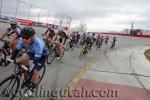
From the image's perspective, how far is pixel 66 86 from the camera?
33.8 ft

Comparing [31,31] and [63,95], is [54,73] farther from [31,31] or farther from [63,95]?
[31,31]

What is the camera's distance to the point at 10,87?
7.24 m

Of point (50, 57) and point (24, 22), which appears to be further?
point (24, 22)

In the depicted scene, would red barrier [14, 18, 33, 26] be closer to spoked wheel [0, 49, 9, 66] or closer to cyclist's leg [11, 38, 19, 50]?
spoked wheel [0, 49, 9, 66]

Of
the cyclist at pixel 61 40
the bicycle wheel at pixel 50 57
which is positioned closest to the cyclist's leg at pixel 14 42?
the bicycle wheel at pixel 50 57

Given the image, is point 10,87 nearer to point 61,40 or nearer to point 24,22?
point 61,40

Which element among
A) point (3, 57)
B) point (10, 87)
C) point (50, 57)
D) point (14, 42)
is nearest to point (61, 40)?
point (50, 57)

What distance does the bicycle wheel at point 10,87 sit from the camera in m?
7.16

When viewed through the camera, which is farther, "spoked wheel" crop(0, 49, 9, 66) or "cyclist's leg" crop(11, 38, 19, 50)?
"spoked wheel" crop(0, 49, 9, 66)

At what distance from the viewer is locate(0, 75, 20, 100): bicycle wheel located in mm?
7163

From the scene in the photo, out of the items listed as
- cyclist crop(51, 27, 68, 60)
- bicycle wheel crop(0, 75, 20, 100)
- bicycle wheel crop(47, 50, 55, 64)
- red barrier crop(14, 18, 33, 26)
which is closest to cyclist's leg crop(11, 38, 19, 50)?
bicycle wheel crop(0, 75, 20, 100)

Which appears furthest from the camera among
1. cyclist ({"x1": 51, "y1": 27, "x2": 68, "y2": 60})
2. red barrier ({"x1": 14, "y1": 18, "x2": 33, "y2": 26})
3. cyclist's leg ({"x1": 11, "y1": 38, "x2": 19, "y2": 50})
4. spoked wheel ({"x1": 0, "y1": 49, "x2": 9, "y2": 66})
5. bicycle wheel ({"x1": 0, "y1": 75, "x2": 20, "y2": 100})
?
red barrier ({"x1": 14, "y1": 18, "x2": 33, "y2": 26})

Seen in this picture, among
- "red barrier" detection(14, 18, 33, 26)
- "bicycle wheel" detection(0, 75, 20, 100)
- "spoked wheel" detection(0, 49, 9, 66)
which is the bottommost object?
"bicycle wheel" detection(0, 75, 20, 100)

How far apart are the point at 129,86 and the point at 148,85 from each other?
1224mm
